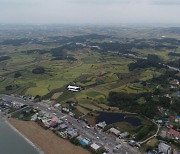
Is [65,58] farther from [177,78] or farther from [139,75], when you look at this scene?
[177,78]

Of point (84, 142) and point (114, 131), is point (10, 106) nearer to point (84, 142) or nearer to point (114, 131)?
point (84, 142)

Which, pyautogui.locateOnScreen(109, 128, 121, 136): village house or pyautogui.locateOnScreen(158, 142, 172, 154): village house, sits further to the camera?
pyautogui.locateOnScreen(109, 128, 121, 136): village house

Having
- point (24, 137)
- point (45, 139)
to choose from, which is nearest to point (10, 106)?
point (24, 137)

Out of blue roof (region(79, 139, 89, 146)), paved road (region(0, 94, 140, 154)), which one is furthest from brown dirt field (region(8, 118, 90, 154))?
paved road (region(0, 94, 140, 154))

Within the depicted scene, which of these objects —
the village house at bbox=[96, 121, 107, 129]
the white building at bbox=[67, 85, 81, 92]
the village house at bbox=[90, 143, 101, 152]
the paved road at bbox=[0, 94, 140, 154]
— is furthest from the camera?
the white building at bbox=[67, 85, 81, 92]

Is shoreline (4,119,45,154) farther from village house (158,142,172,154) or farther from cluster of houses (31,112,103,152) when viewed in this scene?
village house (158,142,172,154)

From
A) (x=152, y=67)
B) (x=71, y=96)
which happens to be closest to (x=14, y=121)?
(x=71, y=96)
